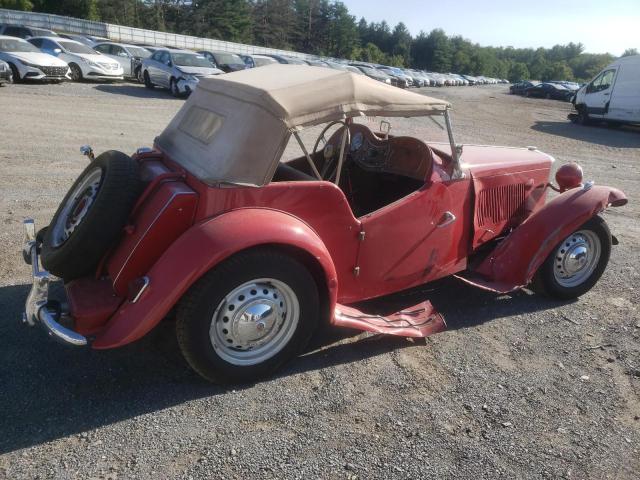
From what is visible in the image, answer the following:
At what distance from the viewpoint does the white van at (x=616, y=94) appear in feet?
58.0

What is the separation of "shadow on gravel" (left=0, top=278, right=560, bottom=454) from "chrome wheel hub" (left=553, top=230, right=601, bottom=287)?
1.14 m

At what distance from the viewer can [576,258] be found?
4.30 meters

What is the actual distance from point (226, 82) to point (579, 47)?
156 m

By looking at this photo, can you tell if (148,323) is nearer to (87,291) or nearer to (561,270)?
(87,291)

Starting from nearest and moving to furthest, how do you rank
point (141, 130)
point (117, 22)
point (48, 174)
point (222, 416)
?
point (222, 416), point (48, 174), point (141, 130), point (117, 22)

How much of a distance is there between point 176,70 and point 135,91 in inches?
74.3

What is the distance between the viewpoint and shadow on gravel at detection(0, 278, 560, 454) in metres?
2.65

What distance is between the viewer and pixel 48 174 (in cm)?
700

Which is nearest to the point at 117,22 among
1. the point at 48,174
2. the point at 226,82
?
the point at 48,174

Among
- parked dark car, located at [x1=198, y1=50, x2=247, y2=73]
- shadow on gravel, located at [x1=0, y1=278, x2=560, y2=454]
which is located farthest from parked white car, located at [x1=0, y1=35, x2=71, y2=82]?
shadow on gravel, located at [x1=0, y1=278, x2=560, y2=454]

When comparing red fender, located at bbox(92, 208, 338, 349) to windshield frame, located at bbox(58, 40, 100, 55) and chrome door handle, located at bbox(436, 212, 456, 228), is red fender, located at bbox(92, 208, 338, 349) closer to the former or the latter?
chrome door handle, located at bbox(436, 212, 456, 228)

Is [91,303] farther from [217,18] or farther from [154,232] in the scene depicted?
[217,18]

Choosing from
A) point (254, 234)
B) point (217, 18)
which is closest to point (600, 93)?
point (254, 234)

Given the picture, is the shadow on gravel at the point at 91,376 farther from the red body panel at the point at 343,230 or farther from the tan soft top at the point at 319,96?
the tan soft top at the point at 319,96
